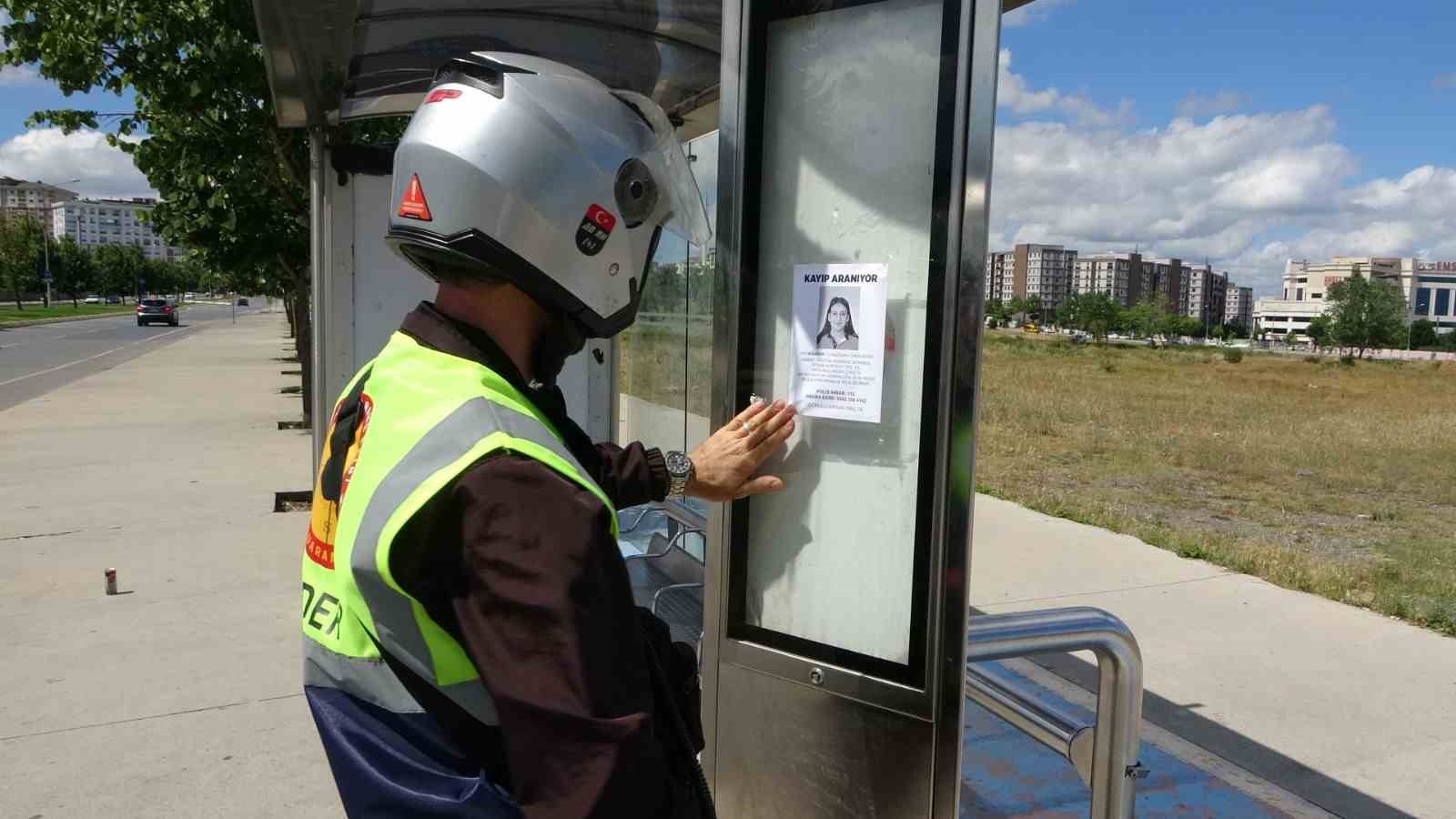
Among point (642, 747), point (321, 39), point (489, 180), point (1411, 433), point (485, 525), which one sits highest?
point (321, 39)

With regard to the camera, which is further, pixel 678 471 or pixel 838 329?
pixel 838 329

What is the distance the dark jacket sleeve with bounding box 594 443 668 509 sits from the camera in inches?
74.4

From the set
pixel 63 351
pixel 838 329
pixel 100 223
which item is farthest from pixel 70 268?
pixel 100 223

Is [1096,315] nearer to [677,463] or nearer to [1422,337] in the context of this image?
[1422,337]

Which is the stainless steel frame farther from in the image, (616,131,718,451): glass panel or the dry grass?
the dry grass

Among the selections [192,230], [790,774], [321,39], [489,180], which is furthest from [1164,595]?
[192,230]

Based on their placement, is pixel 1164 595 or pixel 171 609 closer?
pixel 171 609

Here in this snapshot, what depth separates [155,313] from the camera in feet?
161

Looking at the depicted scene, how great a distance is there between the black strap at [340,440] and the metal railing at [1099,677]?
1473mm

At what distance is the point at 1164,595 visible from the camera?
21.2ft

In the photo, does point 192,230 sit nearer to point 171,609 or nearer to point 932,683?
point 171,609

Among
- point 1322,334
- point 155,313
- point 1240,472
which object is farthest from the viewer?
point 1322,334

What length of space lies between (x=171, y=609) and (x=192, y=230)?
5.82m

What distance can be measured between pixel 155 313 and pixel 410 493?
54.7 metres
